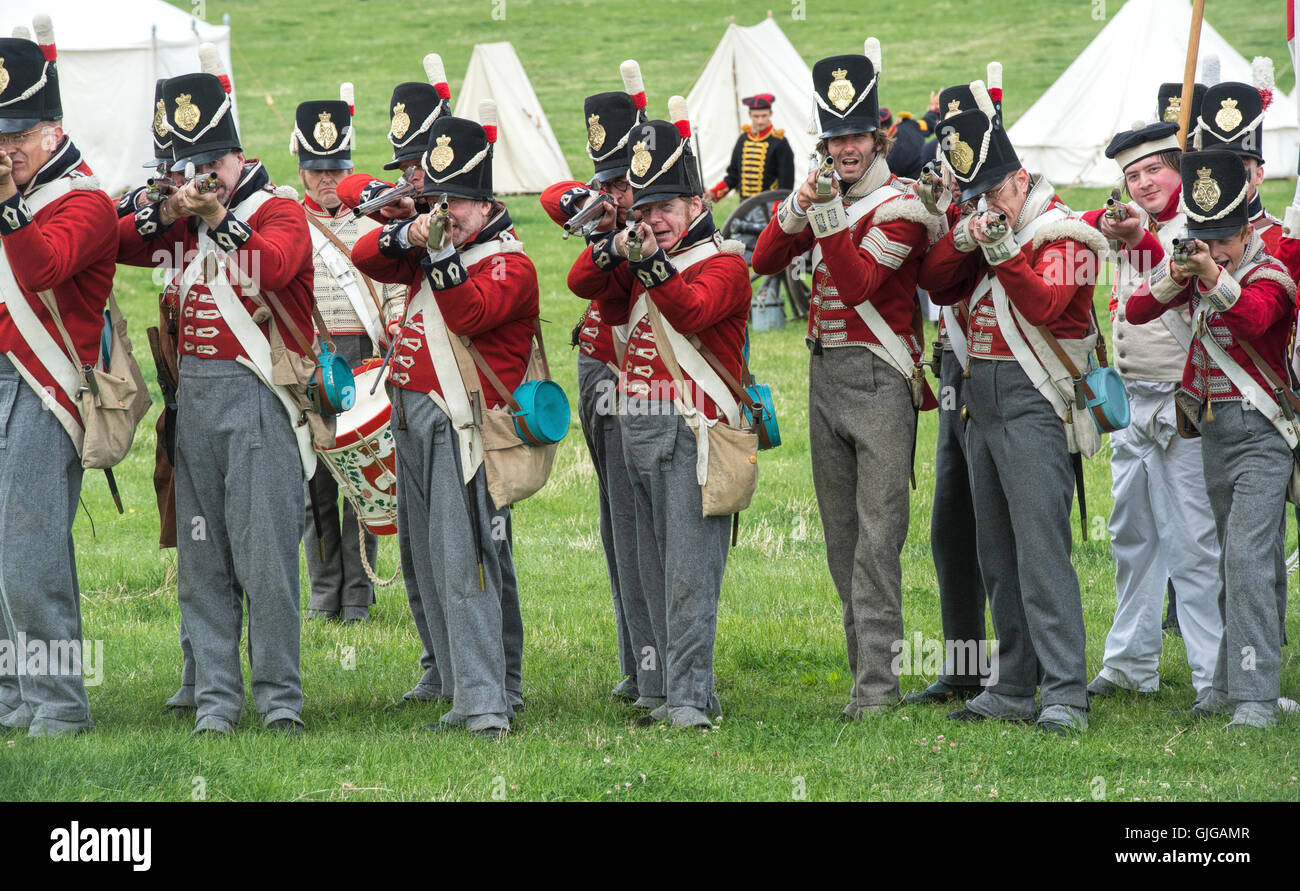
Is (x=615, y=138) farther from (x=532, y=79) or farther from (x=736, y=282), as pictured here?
(x=532, y=79)

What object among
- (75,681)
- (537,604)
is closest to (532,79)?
(537,604)

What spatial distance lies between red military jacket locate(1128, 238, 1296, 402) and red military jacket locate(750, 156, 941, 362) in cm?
86

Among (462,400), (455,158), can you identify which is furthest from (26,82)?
(462,400)

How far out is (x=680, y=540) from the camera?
5.73 metres

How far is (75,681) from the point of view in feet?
18.6

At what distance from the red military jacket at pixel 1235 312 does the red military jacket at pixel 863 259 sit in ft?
2.83

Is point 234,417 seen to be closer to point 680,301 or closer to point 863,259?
point 680,301

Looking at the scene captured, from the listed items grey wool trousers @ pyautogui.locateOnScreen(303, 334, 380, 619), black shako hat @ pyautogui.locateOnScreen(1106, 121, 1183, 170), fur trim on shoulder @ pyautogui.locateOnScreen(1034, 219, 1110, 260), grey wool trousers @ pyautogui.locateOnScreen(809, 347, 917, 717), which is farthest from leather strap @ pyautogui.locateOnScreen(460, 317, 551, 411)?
black shako hat @ pyautogui.locateOnScreen(1106, 121, 1183, 170)

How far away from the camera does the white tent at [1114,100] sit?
21.3 m

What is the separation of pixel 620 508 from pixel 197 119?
85.6 inches

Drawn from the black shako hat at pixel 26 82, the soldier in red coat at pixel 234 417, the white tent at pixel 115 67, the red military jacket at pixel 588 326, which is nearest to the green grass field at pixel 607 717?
the soldier in red coat at pixel 234 417

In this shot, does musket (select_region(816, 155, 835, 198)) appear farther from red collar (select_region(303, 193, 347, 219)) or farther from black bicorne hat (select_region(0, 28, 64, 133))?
red collar (select_region(303, 193, 347, 219))

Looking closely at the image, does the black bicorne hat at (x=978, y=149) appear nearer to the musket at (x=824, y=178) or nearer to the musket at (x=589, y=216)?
the musket at (x=824, y=178)

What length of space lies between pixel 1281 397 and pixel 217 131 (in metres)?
3.96
